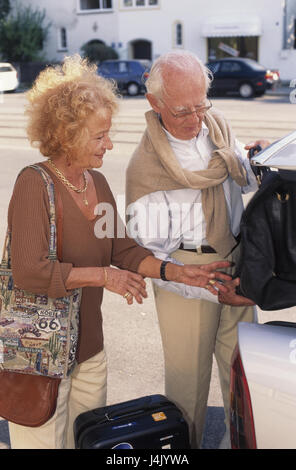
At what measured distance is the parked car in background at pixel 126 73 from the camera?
25.1 metres

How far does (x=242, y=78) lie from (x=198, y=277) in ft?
69.1

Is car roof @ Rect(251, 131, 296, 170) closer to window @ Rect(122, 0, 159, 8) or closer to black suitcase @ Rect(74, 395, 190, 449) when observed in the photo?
black suitcase @ Rect(74, 395, 190, 449)

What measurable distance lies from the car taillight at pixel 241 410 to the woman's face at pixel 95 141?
0.88m

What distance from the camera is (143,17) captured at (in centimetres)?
3422

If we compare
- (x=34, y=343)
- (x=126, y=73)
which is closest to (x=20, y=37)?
(x=126, y=73)

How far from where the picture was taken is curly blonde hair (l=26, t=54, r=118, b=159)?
2.04 meters

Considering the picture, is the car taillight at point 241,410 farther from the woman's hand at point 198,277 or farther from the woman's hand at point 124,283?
the woman's hand at point 198,277

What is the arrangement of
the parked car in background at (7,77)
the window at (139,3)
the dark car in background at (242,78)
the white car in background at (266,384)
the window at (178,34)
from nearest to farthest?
the white car in background at (266,384), the dark car in background at (242,78), the parked car in background at (7,77), the window at (178,34), the window at (139,3)

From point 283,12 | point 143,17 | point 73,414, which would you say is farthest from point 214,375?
point 143,17

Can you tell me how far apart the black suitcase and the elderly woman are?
0.12 meters

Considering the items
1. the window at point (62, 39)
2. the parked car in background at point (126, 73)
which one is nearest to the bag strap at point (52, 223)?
the parked car in background at point (126, 73)

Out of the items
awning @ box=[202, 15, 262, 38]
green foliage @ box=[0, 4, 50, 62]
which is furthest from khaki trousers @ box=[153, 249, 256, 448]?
green foliage @ box=[0, 4, 50, 62]
